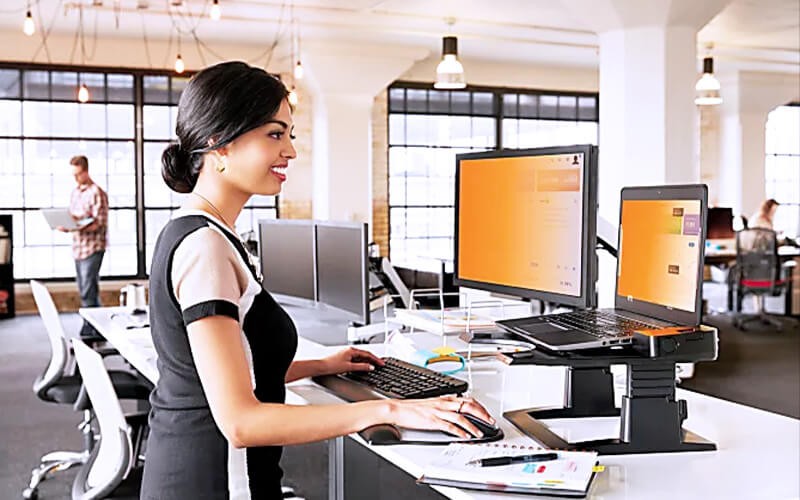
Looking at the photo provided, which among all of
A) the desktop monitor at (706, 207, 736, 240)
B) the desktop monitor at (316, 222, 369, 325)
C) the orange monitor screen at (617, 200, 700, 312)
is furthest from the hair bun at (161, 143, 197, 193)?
the desktop monitor at (706, 207, 736, 240)

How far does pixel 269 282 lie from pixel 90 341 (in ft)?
6.80

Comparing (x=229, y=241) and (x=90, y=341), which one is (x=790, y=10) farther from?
(x=229, y=241)

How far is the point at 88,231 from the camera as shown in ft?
31.7

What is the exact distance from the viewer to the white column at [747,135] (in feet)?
46.9

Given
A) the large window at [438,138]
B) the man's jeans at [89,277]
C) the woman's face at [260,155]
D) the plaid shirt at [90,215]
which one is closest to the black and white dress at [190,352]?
the woman's face at [260,155]

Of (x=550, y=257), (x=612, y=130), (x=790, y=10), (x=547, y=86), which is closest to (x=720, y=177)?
(x=547, y=86)

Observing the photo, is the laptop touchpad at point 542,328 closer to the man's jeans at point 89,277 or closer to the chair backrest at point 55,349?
the chair backrest at point 55,349

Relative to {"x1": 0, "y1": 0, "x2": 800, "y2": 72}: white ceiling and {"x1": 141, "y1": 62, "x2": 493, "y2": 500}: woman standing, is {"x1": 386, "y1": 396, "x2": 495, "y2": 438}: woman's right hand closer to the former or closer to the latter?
{"x1": 141, "y1": 62, "x2": 493, "y2": 500}: woman standing

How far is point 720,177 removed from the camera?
14.8 meters

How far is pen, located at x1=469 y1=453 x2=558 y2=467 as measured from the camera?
5.82ft

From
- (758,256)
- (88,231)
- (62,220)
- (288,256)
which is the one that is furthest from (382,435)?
(758,256)

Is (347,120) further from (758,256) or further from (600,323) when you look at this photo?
(600,323)

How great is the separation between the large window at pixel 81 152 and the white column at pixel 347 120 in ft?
5.74

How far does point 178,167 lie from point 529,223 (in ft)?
3.13
